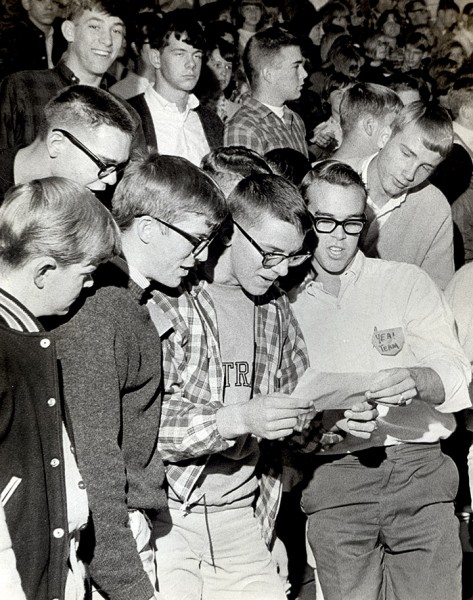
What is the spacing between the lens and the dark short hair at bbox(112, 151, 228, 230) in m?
2.93

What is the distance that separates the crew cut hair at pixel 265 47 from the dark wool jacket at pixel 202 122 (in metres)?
0.45

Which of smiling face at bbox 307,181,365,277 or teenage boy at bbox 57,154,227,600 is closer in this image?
teenage boy at bbox 57,154,227,600

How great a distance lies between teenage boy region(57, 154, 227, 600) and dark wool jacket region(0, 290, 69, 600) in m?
0.15

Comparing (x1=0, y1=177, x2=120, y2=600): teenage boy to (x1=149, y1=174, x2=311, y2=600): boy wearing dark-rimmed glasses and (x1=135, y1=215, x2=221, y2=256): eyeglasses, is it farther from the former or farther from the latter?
(x1=149, y1=174, x2=311, y2=600): boy wearing dark-rimmed glasses

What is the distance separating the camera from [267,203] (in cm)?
327

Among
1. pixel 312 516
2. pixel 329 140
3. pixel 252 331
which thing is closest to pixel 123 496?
pixel 252 331

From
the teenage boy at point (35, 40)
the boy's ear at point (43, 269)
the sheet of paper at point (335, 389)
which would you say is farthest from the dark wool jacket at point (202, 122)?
the boy's ear at point (43, 269)

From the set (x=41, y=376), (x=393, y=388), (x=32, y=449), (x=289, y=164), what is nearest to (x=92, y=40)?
(x=289, y=164)

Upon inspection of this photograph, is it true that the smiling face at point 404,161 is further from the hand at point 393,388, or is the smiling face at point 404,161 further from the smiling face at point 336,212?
the hand at point 393,388

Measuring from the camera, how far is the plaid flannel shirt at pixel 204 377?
3.02 meters

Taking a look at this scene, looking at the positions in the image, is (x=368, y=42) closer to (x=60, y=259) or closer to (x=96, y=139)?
(x=96, y=139)

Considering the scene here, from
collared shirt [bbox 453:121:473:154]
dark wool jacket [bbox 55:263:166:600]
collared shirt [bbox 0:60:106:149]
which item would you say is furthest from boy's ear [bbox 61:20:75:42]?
collared shirt [bbox 453:121:473:154]

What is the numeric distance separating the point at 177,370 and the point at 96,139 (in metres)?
0.91

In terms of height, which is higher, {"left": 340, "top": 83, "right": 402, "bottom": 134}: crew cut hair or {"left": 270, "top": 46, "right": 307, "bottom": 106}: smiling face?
{"left": 270, "top": 46, "right": 307, "bottom": 106}: smiling face
